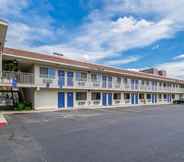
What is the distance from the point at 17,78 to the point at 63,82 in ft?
17.6

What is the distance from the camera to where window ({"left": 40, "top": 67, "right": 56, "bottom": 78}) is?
1998 cm

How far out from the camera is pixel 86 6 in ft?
42.6

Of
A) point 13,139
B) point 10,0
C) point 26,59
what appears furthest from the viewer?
point 26,59

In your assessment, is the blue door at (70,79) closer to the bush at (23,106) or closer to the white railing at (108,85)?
the white railing at (108,85)

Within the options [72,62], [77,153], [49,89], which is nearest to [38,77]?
[49,89]

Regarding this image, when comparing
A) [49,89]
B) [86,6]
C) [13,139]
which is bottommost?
[13,139]

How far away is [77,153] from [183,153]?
3.16 meters

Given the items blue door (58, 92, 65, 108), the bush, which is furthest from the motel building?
the bush

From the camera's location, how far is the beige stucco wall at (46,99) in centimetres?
1962

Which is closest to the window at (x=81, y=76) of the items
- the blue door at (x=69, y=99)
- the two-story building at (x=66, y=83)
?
the two-story building at (x=66, y=83)

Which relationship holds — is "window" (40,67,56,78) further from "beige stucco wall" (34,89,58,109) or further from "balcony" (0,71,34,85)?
"beige stucco wall" (34,89,58,109)

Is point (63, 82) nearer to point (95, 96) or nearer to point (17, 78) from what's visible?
point (17, 78)

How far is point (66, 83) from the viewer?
2152 centimetres

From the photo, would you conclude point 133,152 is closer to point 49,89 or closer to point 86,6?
point 86,6
